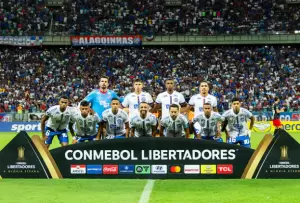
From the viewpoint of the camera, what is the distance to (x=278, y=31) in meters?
55.2

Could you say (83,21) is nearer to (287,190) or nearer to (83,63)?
(83,63)

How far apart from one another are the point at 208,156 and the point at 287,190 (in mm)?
1973

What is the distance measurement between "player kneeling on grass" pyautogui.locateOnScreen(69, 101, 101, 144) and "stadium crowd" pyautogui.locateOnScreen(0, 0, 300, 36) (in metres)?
42.2

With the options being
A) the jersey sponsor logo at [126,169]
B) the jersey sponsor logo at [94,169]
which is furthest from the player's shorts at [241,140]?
the jersey sponsor logo at [94,169]

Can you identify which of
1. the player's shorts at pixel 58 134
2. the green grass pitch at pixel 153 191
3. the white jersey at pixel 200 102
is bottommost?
the green grass pitch at pixel 153 191

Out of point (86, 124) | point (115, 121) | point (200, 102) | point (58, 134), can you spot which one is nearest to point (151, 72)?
point (200, 102)

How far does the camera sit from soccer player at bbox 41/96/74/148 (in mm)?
14602

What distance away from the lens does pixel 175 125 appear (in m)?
13.2

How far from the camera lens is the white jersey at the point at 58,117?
14609 millimetres

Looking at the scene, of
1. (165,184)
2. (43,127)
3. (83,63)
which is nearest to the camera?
(165,184)

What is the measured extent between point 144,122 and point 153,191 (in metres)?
3.05

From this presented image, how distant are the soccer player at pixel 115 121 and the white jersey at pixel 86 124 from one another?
9.6 inches

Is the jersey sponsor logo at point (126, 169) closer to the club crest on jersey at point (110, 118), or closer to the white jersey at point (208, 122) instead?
the club crest on jersey at point (110, 118)

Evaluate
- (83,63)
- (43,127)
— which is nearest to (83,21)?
(83,63)
